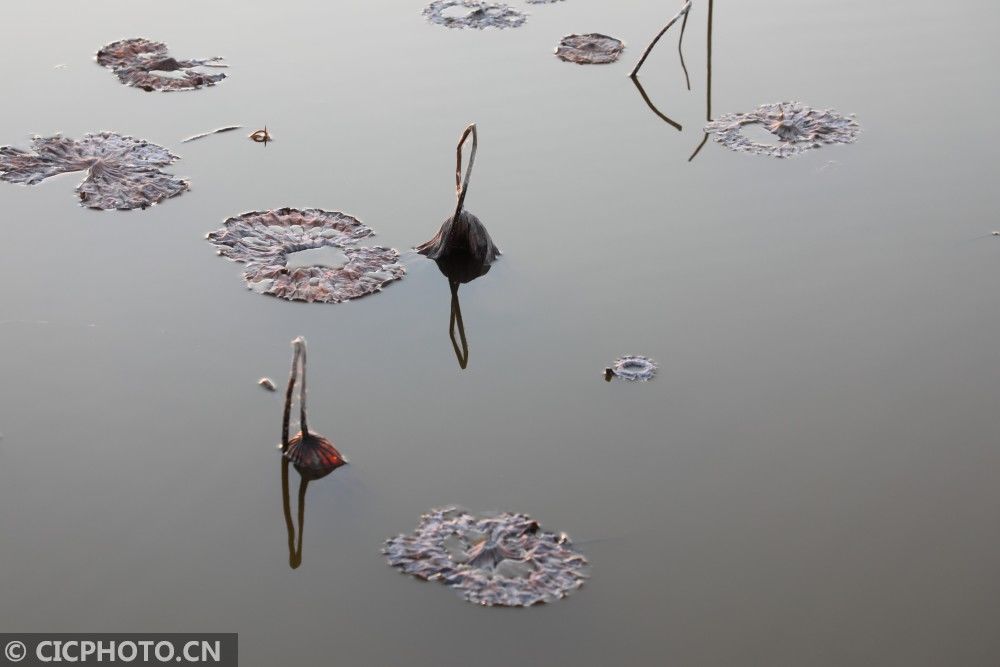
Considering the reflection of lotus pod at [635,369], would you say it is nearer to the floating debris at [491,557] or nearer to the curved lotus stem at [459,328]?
the curved lotus stem at [459,328]

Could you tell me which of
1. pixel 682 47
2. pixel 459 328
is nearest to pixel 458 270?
pixel 459 328

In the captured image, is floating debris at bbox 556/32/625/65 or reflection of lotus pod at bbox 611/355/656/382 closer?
reflection of lotus pod at bbox 611/355/656/382

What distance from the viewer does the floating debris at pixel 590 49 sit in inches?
199

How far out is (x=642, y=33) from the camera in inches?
209

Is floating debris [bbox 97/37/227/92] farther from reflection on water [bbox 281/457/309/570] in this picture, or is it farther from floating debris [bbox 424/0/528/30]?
reflection on water [bbox 281/457/309/570]

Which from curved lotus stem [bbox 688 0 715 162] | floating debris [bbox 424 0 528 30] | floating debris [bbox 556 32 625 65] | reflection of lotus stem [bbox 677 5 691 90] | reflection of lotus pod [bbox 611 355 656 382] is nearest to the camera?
reflection of lotus pod [bbox 611 355 656 382]

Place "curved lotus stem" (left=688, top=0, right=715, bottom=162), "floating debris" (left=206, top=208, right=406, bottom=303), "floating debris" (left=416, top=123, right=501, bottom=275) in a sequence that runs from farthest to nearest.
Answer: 1. "curved lotus stem" (left=688, top=0, right=715, bottom=162)
2. "floating debris" (left=416, top=123, right=501, bottom=275)
3. "floating debris" (left=206, top=208, right=406, bottom=303)

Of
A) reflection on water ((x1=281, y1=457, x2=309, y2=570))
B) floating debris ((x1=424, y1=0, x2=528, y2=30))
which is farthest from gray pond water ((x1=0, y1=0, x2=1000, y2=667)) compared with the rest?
floating debris ((x1=424, y1=0, x2=528, y2=30))

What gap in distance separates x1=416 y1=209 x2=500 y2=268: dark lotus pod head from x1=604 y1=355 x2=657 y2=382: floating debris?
2.09 feet

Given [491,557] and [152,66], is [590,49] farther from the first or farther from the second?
[491,557]

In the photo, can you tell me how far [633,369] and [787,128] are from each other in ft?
5.83

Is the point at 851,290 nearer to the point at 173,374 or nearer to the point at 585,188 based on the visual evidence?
the point at 585,188

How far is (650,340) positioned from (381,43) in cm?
235

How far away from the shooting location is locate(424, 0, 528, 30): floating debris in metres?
5.33
